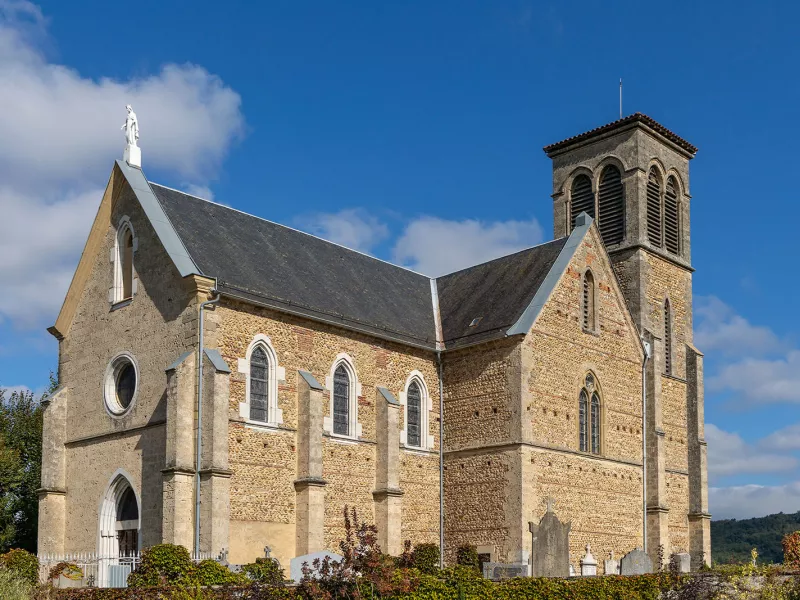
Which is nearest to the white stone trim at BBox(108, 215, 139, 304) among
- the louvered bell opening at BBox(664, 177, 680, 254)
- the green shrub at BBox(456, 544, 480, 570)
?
the green shrub at BBox(456, 544, 480, 570)

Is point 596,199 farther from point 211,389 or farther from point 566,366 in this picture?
point 211,389

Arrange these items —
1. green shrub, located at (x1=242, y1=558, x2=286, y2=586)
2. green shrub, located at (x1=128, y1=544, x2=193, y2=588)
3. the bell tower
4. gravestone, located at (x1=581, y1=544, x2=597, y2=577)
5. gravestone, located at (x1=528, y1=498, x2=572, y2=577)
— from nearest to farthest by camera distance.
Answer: green shrub, located at (x1=128, y1=544, x2=193, y2=588) → green shrub, located at (x1=242, y1=558, x2=286, y2=586) → gravestone, located at (x1=528, y1=498, x2=572, y2=577) → gravestone, located at (x1=581, y1=544, x2=597, y2=577) → the bell tower

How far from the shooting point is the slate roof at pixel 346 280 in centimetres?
2834

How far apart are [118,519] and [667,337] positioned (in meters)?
22.5

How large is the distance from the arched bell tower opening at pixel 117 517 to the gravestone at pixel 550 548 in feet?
35.7

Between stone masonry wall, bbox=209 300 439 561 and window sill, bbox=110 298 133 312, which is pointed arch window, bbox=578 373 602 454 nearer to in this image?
stone masonry wall, bbox=209 300 439 561

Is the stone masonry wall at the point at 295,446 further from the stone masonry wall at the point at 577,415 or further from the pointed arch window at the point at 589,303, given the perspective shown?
the pointed arch window at the point at 589,303

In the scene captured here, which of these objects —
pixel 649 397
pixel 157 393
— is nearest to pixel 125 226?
pixel 157 393

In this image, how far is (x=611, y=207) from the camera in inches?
1561

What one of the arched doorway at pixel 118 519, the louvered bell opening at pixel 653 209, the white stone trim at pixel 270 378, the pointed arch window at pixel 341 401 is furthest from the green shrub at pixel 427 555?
the louvered bell opening at pixel 653 209

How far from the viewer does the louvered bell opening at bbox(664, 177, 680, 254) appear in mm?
40688

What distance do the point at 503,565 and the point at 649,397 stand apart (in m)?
11.0

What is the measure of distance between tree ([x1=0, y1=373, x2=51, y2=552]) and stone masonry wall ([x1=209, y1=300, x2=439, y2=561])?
13022mm

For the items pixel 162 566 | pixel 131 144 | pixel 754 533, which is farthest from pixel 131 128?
pixel 754 533
